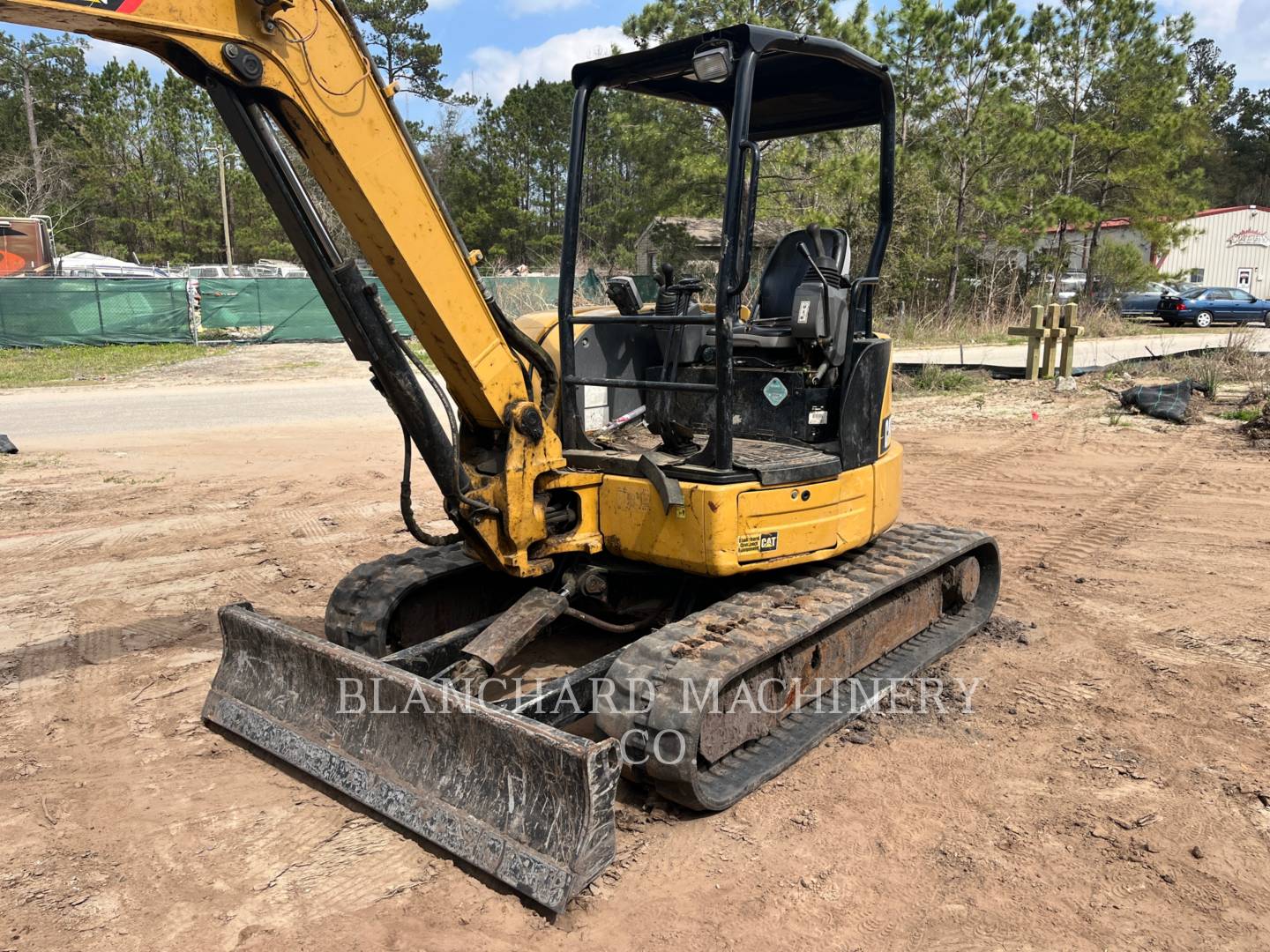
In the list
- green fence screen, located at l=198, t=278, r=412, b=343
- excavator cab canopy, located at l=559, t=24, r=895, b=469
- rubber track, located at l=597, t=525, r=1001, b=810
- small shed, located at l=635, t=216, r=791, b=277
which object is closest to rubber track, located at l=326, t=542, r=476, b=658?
excavator cab canopy, located at l=559, t=24, r=895, b=469

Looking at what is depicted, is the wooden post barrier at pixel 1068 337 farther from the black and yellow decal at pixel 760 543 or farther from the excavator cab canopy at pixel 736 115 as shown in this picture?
the black and yellow decal at pixel 760 543

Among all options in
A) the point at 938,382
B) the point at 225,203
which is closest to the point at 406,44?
the point at 225,203

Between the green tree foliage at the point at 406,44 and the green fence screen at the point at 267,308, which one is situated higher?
the green tree foliage at the point at 406,44

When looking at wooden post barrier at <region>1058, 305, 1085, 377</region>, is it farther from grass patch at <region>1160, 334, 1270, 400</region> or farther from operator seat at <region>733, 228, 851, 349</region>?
operator seat at <region>733, 228, 851, 349</region>

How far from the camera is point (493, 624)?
13.4 ft

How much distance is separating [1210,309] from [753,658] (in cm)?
3308

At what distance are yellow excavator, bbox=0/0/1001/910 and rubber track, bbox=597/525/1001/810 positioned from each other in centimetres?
1

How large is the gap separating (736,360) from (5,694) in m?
3.85

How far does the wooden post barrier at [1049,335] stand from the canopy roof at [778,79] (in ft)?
34.6

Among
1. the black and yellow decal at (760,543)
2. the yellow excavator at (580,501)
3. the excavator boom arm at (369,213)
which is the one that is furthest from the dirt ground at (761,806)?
the excavator boom arm at (369,213)

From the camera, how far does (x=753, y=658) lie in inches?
142

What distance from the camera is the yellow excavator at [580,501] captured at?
320 cm

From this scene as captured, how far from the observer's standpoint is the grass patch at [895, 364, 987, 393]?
48.1 ft

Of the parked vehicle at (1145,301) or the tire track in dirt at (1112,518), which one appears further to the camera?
the parked vehicle at (1145,301)
